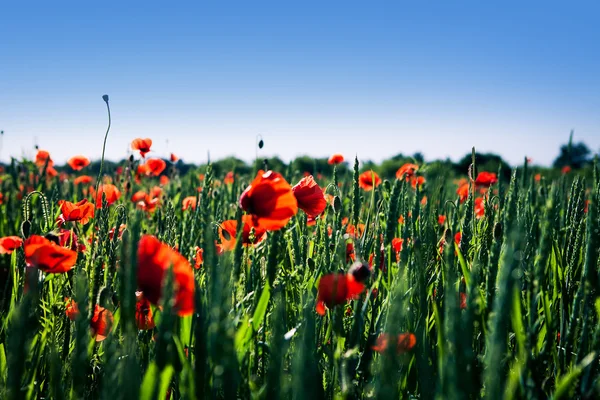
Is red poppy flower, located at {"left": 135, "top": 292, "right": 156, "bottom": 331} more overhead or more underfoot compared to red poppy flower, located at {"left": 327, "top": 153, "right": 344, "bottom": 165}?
more underfoot

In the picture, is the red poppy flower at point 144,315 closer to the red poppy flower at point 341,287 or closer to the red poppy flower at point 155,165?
the red poppy flower at point 341,287

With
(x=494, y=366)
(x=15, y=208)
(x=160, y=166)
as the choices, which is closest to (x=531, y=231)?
(x=494, y=366)

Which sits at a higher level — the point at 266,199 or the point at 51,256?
the point at 266,199

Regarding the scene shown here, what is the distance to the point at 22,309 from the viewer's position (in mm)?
444

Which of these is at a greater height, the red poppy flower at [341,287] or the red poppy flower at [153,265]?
the red poppy flower at [153,265]

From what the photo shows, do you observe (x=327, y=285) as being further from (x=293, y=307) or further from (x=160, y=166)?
(x=160, y=166)

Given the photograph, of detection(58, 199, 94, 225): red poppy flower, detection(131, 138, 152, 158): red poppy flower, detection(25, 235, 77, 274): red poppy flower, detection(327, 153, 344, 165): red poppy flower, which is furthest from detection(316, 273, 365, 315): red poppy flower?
detection(327, 153, 344, 165): red poppy flower

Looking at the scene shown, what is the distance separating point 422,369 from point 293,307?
0.59 m

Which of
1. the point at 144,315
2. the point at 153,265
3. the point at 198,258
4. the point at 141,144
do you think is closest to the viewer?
the point at 153,265

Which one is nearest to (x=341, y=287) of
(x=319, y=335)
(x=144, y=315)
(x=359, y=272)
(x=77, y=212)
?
(x=359, y=272)

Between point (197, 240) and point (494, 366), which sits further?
point (197, 240)

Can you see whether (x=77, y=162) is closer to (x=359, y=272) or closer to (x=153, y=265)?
(x=153, y=265)

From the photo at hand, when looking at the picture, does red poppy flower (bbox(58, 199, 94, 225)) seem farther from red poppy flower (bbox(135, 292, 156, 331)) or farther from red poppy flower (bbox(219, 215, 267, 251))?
red poppy flower (bbox(135, 292, 156, 331))

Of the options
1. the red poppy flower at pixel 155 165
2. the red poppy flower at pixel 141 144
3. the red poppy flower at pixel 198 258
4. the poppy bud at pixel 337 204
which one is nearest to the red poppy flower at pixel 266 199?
the poppy bud at pixel 337 204
